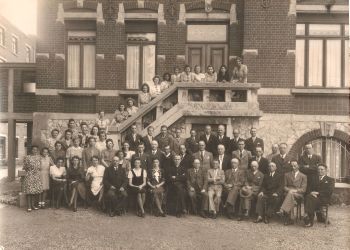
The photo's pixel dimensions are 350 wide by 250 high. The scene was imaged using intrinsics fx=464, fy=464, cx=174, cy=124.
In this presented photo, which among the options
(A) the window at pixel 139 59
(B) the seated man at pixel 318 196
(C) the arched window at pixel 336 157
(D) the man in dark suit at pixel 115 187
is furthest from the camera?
(A) the window at pixel 139 59

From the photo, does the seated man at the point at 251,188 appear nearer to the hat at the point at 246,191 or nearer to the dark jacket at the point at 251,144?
the hat at the point at 246,191

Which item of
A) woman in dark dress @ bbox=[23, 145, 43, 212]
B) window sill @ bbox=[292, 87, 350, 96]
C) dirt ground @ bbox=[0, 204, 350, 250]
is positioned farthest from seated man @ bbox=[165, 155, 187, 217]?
window sill @ bbox=[292, 87, 350, 96]

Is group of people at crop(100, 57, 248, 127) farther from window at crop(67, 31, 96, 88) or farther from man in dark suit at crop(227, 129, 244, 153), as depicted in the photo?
window at crop(67, 31, 96, 88)

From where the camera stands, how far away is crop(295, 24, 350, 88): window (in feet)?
46.4

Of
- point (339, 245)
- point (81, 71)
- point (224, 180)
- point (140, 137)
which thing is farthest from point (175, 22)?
point (339, 245)

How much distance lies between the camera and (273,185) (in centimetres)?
1004

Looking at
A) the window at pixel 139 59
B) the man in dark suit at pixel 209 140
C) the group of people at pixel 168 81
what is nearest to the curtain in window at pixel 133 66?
the window at pixel 139 59

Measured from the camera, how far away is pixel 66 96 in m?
14.7

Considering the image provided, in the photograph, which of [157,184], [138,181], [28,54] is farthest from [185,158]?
[28,54]

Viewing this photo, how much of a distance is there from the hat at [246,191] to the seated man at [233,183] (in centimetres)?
11

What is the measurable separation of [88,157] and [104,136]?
2.10ft

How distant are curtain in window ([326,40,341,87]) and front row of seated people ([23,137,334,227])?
4916mm

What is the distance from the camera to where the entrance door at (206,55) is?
14625mm

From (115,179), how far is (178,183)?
4.55 feet
